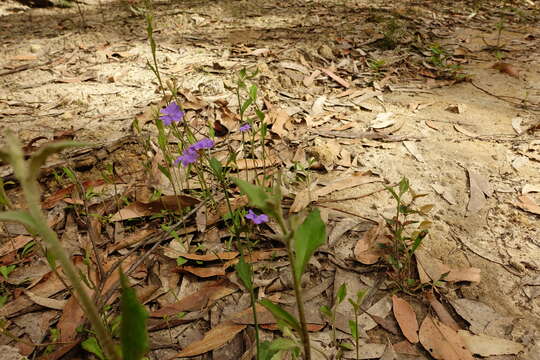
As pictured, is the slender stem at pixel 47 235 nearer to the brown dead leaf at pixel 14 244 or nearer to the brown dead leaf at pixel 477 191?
the brown dead leaf at pixel 14 244

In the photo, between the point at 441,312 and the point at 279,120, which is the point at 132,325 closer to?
the point at 441,312

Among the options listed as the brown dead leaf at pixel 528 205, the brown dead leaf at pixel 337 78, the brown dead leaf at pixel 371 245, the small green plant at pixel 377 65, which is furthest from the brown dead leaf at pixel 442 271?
the small green plant at pixel 377 65

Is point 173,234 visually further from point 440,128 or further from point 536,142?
point 536,142

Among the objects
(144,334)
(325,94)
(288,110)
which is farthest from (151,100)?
(144,334)

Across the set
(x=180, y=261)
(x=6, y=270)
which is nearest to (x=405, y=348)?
(x=180, y=261)

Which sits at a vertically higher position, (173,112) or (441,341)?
(173,112)

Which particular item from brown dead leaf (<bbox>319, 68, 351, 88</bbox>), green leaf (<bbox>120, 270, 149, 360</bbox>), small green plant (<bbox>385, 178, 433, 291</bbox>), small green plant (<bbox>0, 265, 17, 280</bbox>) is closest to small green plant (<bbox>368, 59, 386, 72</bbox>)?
brown dead leaf (<bbox>319, 68, 351, 88</bbox>)

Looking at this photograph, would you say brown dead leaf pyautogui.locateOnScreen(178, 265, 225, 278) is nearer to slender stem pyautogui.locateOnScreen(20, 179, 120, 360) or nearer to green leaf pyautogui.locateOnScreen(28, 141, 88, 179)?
slender stem pyautogui.locateOnScreen(20, 179, 120, 360)
